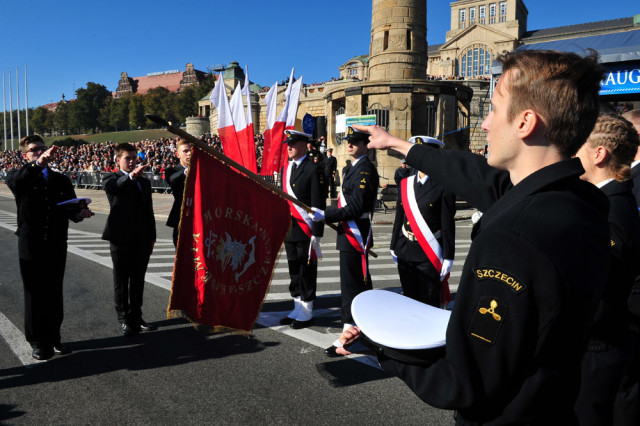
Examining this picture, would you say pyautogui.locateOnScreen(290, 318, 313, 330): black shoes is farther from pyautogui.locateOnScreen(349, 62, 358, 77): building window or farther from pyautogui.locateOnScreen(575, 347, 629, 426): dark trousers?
pyautogui.locateOnScreen(349, 62, 358, 77): building window

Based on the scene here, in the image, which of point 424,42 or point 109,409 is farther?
point 424,42

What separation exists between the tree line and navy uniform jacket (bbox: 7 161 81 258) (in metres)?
104

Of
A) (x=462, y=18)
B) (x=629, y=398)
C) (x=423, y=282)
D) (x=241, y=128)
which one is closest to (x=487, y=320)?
(x=629, y=398)

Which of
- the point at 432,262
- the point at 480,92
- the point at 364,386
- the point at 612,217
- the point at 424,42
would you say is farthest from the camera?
the point at 480,92

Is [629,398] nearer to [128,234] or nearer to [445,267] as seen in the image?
[445,267]

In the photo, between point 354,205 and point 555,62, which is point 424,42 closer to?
point 354,205

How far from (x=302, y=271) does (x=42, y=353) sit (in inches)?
106

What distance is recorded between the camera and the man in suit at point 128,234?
17.0 ft

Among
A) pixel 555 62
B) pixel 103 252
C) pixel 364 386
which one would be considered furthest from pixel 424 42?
pixel 555 62

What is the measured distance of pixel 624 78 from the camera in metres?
9.41

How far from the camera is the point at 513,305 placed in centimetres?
110

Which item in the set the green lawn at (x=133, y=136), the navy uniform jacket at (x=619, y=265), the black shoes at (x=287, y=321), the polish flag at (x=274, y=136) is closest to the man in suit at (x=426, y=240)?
the black shoes at (x=287, y=321)

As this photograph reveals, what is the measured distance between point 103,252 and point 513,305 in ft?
34.2

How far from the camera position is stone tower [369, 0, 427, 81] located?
21.1 meters
